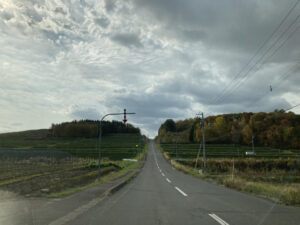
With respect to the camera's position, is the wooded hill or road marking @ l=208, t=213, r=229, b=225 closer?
road marking @ l=208, t=213, r=229, b=225

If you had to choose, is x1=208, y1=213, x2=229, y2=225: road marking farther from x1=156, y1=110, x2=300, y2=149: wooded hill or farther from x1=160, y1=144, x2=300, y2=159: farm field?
x1=160, y1=144, x2=300, y2=159: farm field

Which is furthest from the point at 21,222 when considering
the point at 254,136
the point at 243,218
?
the point at 254,136

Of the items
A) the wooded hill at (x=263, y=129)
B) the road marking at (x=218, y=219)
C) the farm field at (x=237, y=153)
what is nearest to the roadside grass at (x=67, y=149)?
the farm field at (x=237, y=153)

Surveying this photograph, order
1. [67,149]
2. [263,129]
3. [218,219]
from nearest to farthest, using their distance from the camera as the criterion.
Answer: [218,219]
[263,129]
[67,149]

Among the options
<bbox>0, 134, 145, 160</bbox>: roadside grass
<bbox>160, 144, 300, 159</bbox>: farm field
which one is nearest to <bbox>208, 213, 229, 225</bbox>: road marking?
<bbox>0, 134, 145, 160</bbox>: roadside grass

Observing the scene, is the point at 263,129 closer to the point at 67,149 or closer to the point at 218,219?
the point at 218,219

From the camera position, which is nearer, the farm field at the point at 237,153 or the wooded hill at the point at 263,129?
the wooded hill at the point at 263,129

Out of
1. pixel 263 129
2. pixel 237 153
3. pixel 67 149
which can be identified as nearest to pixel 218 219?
pixel 263 129

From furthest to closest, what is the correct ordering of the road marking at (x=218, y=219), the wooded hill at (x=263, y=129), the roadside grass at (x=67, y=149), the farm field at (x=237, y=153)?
the farm field at (x=237, y=153), the roadside grass at (x=67, y=149), the wooded hill at (x=263, y=129), the road marking at (x=218, y=219)

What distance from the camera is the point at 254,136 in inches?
1693

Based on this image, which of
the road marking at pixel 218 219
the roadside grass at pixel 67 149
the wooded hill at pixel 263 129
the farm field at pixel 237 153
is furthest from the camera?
the farm field at pixel 237 153

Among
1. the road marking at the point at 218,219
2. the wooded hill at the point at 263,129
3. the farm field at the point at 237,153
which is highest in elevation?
the wooded hill at the point at 263,129

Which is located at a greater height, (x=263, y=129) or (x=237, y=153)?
(x=263, y=129)

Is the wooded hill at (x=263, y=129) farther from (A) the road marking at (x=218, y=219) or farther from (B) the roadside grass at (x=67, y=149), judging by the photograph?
(B) the roadside grass at (x=67, y=149)
